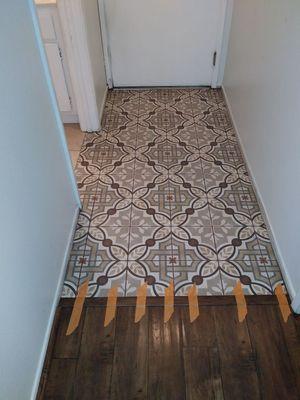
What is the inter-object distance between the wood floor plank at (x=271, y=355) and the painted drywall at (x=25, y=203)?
877 millimetres

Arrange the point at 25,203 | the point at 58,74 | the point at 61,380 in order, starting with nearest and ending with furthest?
1. the point at 25,203
2. the point at 61,380
3. the point at 58,74

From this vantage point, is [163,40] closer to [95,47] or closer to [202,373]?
[95,47]

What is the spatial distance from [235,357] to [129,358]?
0.43 meters

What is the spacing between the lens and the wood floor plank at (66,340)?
1370 millimetres

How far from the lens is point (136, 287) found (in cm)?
158

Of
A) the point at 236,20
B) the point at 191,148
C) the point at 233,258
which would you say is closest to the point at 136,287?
the point at 233,258

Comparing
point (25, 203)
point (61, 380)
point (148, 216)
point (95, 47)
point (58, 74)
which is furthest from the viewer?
point (95, 47)

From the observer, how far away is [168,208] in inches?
76.5

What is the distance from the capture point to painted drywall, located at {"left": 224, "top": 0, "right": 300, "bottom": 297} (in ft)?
4.69

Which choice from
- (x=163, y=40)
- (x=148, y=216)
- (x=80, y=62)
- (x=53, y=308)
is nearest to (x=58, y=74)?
(x=80, y=62)

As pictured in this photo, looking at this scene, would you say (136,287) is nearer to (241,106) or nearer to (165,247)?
(165,247)

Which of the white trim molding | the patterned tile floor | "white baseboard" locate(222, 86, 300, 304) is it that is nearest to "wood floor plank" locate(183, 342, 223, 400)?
the patterned tile floor

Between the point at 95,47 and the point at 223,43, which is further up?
the point at 223,43

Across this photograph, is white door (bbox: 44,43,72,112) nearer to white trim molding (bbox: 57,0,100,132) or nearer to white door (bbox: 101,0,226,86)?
white trim molding (bbox: 57,0,100,132)
